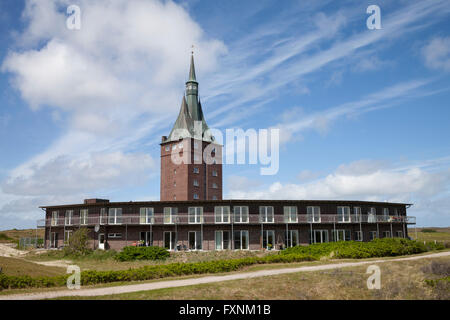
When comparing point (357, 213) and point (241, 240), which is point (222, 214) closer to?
point (241, 240)

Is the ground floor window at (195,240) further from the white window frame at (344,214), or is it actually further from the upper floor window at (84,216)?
the white window frame at (344,214)

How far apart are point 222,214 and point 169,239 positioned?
5929 millimetres

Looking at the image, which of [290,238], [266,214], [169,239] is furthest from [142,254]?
[290,238]

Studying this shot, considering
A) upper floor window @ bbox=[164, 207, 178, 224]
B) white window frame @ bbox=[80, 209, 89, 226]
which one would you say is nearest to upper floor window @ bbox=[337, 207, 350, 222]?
upper floor window @ bbox=[164, 207, 178, 224]

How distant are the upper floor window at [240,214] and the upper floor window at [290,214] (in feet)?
13.3

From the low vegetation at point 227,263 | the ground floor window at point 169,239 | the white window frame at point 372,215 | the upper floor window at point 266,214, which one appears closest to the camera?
the low vegetation at point 227,263

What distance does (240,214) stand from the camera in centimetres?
3888

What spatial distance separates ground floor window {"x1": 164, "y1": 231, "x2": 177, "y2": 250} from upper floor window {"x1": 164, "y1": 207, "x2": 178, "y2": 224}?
50.2 inches

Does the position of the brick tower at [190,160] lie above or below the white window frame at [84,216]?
above

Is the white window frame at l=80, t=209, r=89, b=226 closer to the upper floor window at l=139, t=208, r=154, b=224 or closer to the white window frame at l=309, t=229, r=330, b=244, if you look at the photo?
the upper floor window at l=139, t=208, r=154, b=224

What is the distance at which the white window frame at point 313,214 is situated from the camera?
3997 centimetres

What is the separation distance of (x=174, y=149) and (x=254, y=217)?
2198cm

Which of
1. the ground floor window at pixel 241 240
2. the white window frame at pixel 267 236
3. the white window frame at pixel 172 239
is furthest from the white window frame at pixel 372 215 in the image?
the white window frame at pixel 172 239
